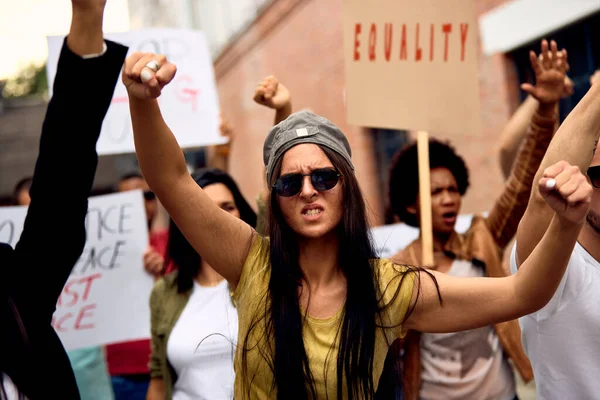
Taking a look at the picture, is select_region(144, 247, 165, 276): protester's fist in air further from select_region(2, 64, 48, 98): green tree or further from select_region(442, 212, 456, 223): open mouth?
select_region(2, 64, 48, 98): green tree

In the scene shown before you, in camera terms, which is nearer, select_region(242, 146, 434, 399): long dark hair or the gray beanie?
select_region(242, 146, 434, 399): long dark hair

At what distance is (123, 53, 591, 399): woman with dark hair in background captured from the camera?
1.80 metres

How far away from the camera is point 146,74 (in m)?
1.64

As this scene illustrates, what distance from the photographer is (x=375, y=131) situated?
848cm

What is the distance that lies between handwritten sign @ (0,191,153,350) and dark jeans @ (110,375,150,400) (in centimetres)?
35

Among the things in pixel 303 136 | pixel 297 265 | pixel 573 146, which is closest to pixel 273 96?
pixel 303 136

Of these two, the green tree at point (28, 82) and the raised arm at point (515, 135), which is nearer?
the raised arm at point (515, 135)

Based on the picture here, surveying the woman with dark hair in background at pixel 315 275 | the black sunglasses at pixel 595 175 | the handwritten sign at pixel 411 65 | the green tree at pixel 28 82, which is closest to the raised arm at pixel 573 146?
the black sunglasses at pixel 595 175

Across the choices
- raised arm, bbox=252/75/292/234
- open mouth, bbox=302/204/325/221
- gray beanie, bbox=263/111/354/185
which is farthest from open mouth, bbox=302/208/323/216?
raised arm, bbox=252/75/292/234

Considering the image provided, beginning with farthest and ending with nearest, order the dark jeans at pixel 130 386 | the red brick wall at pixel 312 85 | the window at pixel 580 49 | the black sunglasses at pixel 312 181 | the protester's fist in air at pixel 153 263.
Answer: the red brick wall at pixel 312 85
the window at pixel 580 49
the dark jeans at pixel 130 386
the protester's fist in air at pixel 153 263
the black sunglasses at pixel 312 181

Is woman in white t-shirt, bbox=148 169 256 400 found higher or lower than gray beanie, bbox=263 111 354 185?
lower

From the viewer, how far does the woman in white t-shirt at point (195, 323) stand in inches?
106

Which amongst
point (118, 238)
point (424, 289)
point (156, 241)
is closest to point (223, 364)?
point (424, 289)

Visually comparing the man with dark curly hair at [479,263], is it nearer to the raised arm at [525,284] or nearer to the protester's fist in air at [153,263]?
the raised arm at [525,284]
